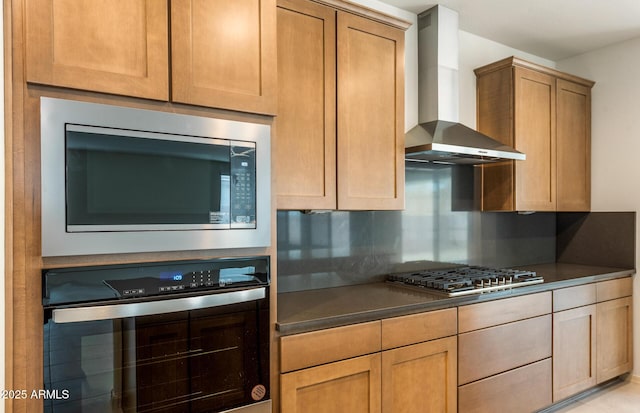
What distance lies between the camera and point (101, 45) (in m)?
1.30

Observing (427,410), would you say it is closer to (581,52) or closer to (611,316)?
(611,316)

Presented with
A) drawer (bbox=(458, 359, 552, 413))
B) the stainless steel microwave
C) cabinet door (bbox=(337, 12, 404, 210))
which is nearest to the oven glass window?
the stainless steel microwave

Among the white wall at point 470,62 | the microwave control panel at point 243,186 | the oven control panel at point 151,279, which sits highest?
the white wall at point 470,62

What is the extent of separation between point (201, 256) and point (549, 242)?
131 inches

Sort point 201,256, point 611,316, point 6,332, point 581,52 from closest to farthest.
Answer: point 6,332 → point 201,256 → point 611,316 → point 581,52

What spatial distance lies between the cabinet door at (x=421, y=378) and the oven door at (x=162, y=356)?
2.10ft

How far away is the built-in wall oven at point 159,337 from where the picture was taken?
1229 mm

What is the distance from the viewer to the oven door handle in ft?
4.01

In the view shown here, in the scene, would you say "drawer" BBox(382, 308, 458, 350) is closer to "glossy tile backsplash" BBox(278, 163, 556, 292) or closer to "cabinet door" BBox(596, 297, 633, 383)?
"glossy tile backsplash" BBox(278, 163, 556, 292)

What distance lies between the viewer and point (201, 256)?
1.48 m

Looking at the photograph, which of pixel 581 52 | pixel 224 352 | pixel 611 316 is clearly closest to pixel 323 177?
pixel 224 352

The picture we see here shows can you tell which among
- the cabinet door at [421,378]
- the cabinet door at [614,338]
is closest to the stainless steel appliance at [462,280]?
the cabinet door at [421,378]

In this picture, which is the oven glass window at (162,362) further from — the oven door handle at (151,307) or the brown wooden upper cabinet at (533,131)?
the brown wooden upper cabinet at (533,131)

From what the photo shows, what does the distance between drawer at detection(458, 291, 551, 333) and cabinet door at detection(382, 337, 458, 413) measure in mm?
140
